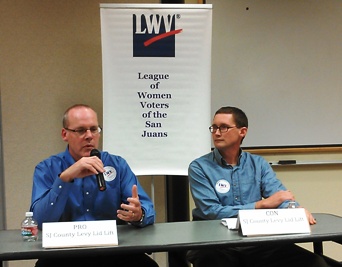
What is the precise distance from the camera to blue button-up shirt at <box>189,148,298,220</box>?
2.42 m

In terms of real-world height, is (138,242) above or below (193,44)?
below

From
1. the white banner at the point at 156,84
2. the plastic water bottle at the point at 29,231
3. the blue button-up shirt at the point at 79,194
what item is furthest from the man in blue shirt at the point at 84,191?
the white banner at the point at 156,84

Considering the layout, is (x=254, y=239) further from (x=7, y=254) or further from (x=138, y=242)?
(x=7, y=254)

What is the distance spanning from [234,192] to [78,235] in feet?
3.51

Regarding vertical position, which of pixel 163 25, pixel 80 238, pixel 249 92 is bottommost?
pixel 80 238

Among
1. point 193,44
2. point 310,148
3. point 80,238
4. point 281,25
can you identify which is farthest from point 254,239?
point 281,25

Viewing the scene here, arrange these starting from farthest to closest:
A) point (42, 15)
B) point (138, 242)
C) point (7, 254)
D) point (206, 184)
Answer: point (42, 15) → point (206, 184) → point (138, 242) → point (7, 254)

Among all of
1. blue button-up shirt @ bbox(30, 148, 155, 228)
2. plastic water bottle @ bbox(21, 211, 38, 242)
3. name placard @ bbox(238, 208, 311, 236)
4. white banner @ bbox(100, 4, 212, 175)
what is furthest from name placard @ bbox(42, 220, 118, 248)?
white banner @ bbox(100, 4, 212, 175)

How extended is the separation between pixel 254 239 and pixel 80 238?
0.69 metres

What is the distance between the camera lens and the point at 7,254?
1623mm

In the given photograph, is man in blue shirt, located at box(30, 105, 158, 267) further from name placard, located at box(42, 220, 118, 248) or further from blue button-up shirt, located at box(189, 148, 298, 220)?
blue button-up shirt, located at box(189, 148, 298, 220)

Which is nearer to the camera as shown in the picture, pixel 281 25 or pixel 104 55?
pixel 104 55

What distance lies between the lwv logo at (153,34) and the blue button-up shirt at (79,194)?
99cm

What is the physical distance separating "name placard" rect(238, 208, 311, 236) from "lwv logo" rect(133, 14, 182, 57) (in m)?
1.59
